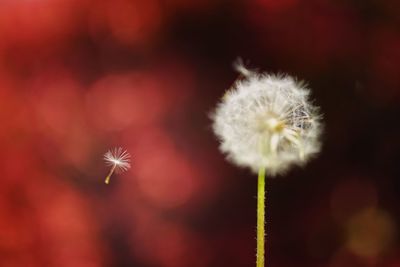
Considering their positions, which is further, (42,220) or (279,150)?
(42,220)

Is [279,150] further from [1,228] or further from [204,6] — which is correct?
[1,228]

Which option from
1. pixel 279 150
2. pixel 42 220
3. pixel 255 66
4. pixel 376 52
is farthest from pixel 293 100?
pixel 42 220

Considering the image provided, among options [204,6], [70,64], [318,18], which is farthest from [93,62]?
[318,18]

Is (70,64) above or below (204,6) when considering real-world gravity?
below

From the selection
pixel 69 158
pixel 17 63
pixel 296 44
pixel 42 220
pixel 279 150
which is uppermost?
pixel 296 44
